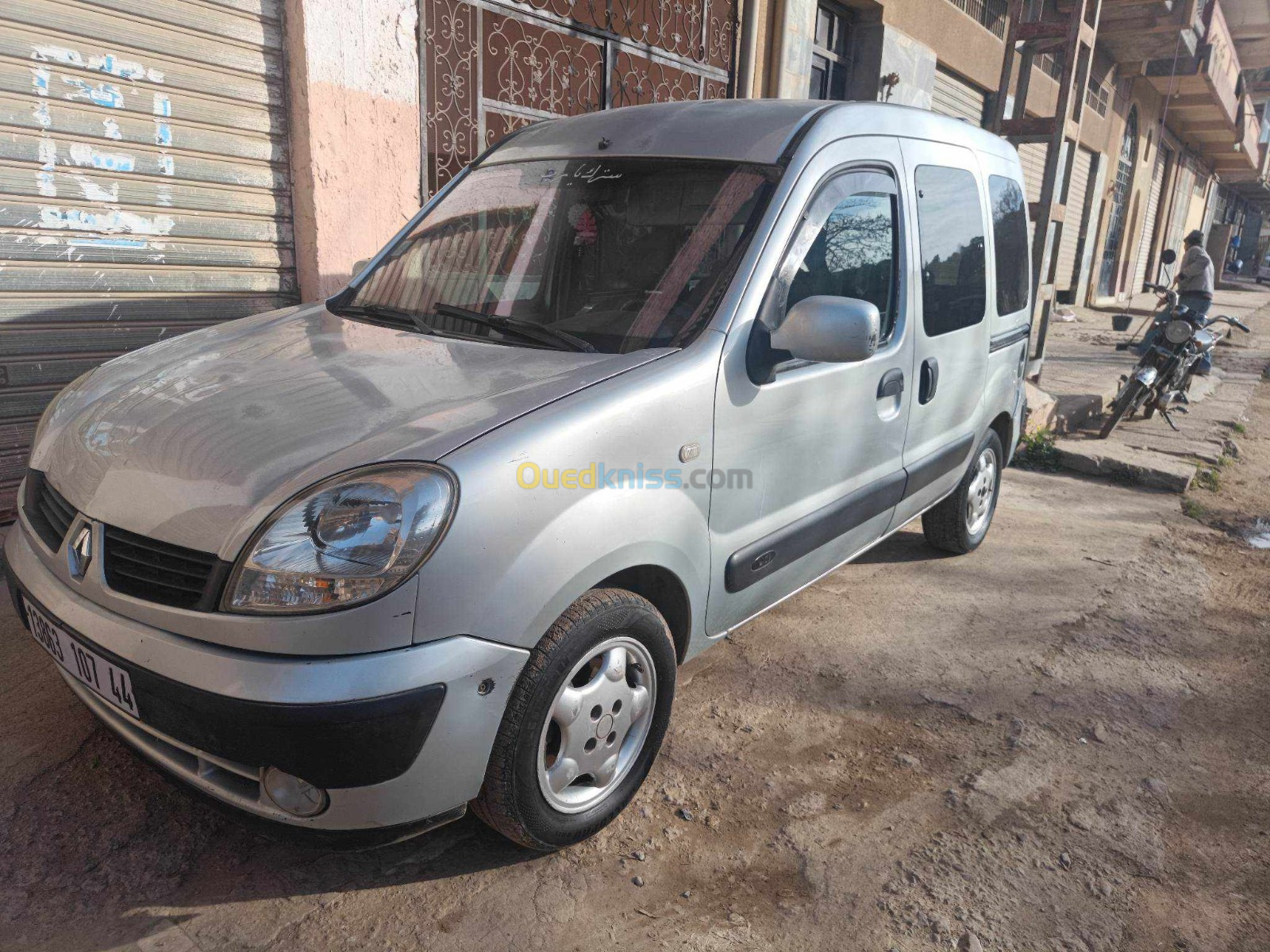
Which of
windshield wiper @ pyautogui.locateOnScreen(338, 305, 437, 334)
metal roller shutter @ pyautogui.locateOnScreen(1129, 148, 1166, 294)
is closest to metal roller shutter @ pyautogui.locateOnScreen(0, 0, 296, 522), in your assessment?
windshield wiper @ pyautogui.locateOnScreen(338, 305, 437, 334)

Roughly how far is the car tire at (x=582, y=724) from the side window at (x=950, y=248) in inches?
69.1

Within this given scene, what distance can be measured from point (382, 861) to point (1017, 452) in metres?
5.69

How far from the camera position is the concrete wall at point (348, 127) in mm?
5031

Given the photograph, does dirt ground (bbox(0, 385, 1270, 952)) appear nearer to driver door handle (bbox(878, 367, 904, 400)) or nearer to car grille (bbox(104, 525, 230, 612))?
car grille (bbox(104, 525, 230, 612))

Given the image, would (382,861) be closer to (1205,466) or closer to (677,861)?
(677,861)

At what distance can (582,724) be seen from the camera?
6.86ft

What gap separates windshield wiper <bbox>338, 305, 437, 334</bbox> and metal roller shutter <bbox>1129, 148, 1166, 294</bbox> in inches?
1066

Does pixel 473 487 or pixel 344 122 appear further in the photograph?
pixel 344 122

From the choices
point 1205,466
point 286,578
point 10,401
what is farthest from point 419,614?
point 1205,466

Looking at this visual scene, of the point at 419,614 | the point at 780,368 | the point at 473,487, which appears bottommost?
the point at 419,614

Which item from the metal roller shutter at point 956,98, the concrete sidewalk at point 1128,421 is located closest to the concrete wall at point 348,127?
the concrete sidewalk at point 1128,421

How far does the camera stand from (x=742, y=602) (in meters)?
2.57

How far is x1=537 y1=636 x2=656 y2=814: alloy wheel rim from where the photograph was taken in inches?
80.9

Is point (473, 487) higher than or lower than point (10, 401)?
higher
